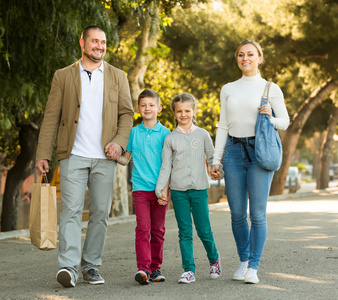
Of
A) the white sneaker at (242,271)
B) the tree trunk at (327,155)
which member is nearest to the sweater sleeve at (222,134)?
the white sneaker at (242,271)

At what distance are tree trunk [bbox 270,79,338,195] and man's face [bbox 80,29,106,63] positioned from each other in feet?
59.0

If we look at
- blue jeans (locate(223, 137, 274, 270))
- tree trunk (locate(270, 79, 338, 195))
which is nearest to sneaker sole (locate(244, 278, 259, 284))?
blue jeans (locate(223, 137, 274, 270))

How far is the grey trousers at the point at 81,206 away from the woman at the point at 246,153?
3.24ft

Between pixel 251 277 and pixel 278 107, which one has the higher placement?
pixel 278 107

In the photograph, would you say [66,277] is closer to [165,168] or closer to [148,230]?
[148,230]

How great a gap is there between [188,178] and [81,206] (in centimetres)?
97

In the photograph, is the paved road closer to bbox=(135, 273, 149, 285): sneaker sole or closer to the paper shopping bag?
bbox=(135, 273, 149, 285): sneaker sole

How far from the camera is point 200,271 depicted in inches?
253

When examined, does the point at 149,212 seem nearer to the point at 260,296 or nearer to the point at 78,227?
the point at 78,227

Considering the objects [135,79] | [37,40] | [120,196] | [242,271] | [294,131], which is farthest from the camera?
[294,131]

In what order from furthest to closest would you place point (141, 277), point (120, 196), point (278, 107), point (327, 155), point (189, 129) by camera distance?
point (327, 155), point (120, 196), point (189, 129), point (278, 107), point (141, 277)

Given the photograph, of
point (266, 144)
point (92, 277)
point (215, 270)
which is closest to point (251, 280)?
point (215, 270)

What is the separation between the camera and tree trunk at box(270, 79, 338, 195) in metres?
23.5

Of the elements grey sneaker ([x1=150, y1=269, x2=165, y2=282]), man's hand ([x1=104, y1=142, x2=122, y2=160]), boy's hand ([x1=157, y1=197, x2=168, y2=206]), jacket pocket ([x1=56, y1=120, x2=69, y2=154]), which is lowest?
grey sneaker ([x1=150, y1=269, x2=165, y2=282])
